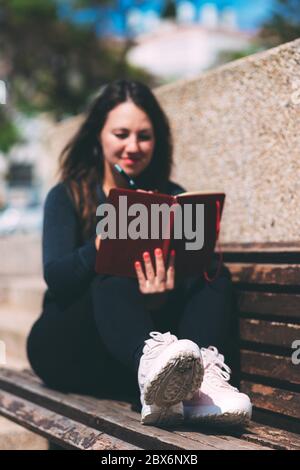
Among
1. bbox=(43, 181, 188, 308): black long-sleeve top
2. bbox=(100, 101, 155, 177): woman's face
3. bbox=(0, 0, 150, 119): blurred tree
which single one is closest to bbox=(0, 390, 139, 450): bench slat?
bbox=(43, 181, 188, 308): black long-sleeve top

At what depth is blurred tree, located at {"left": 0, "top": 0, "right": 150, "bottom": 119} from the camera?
20.0 m

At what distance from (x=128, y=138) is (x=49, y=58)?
62.5 feet

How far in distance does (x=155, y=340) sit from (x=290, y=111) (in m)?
1.02

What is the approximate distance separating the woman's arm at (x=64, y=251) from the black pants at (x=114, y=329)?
0.05 m

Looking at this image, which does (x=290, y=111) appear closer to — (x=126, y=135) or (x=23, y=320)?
(x=126, y=135)

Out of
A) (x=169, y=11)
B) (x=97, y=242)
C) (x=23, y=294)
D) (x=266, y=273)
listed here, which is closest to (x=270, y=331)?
(x=266, y=273)

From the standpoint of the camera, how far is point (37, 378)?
9.16 ft

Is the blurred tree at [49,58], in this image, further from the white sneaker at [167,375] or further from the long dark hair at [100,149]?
the white sneaker at [167,375]

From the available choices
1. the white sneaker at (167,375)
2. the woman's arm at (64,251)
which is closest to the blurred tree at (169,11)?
the woman's arm at (64,251)

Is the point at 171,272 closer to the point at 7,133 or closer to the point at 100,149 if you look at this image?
the point at 100,149

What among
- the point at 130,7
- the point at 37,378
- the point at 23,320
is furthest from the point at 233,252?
the point at 130,7

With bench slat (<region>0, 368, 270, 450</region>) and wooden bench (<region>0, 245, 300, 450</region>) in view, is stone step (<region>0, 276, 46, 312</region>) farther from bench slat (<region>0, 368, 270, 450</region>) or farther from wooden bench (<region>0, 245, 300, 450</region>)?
wooden bench (<region>0, 245, 300, 450</region>)
